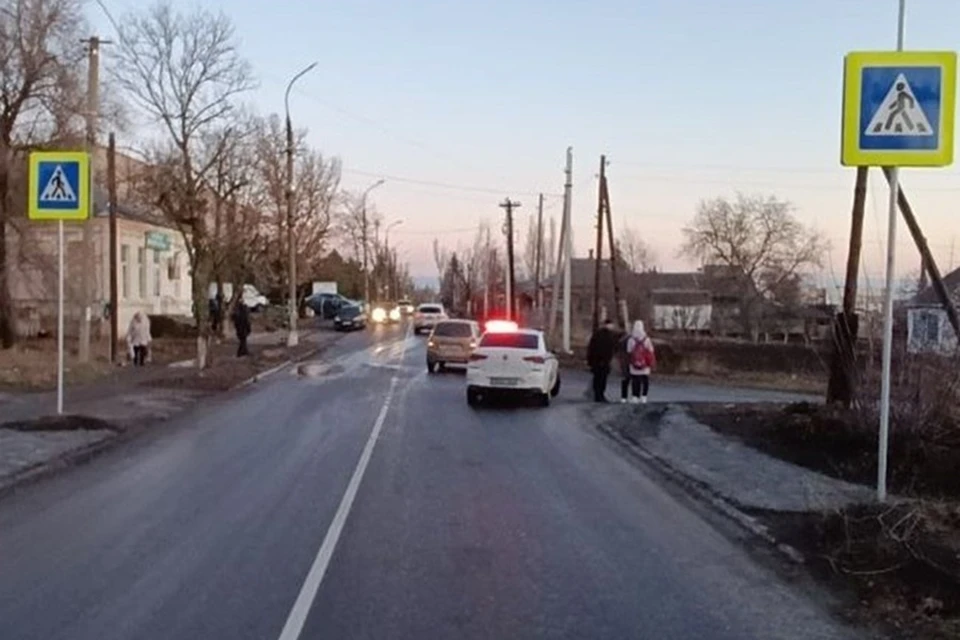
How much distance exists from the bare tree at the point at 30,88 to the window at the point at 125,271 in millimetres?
17749

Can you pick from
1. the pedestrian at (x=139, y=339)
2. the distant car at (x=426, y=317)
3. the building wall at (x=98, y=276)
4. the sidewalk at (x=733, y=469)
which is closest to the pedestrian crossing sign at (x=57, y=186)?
the sidewalk at (x=733, y=469)

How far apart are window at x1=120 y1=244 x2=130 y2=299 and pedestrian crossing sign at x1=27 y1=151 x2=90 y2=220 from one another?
37.1 metres

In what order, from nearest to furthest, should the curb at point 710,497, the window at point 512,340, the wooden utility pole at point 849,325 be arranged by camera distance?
the curb at point 710,497, the wooden utility pole at point 849,325, the window at point 512,340

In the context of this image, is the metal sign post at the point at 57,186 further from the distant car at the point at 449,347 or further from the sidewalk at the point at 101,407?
the distant car at the point at 449,347

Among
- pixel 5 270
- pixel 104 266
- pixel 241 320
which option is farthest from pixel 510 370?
pixel 104 266

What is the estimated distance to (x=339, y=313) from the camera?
76.9 meters

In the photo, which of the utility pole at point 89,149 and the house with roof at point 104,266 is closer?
the utility pole at point 89,149

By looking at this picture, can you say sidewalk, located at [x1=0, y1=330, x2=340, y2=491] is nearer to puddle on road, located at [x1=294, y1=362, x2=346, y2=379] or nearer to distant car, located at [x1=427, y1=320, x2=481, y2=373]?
puddle on road, located at [x1=294, y1=362, x2=346, y2=379]

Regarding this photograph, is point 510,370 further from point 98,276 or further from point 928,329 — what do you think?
point 98,276

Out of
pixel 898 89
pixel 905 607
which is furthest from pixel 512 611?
pixel 898 89

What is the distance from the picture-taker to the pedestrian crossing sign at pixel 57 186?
17516 mm

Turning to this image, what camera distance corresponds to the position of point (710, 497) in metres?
12.3

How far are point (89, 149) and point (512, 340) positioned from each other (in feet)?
45.1

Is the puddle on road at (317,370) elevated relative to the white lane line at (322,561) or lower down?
lower down
